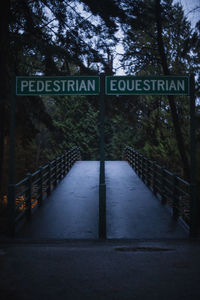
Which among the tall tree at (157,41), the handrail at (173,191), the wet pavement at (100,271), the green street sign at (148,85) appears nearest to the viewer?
the wet pavement at (100,271)

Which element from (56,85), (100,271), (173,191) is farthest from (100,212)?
(56,85)

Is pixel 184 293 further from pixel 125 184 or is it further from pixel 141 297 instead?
pixel 125 184

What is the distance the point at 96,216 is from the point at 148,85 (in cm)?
411

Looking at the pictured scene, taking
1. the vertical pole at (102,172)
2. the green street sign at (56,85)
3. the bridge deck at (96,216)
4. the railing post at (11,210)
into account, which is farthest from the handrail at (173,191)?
the railing post at (11,210)

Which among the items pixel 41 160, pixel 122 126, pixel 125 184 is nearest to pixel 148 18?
pixel 125 184

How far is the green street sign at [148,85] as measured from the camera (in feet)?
26.4

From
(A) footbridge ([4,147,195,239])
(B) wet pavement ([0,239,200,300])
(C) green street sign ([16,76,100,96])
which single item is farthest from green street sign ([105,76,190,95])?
(B) wet pavement ([0,239,200,300])

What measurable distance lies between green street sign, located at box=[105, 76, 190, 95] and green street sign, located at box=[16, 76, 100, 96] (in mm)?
409

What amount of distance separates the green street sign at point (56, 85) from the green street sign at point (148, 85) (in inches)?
16.1

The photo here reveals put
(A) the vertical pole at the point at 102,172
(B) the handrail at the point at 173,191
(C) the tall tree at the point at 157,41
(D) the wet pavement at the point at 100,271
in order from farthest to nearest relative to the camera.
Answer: (C) the tall tree at the point at 157,41 → (B) the handrail at the point at 173,191 → (A) the vertical pole at the point at 102,172 → (D) the wet pavement at the point at 100,271

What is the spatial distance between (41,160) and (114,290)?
52.8 meters

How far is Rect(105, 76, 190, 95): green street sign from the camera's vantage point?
8.05 meters

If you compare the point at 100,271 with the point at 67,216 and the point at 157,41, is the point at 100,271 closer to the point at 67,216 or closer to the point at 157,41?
the point at 67,216

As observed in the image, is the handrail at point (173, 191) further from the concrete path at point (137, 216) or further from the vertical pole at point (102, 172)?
the vertical pole at point (102, 172)
